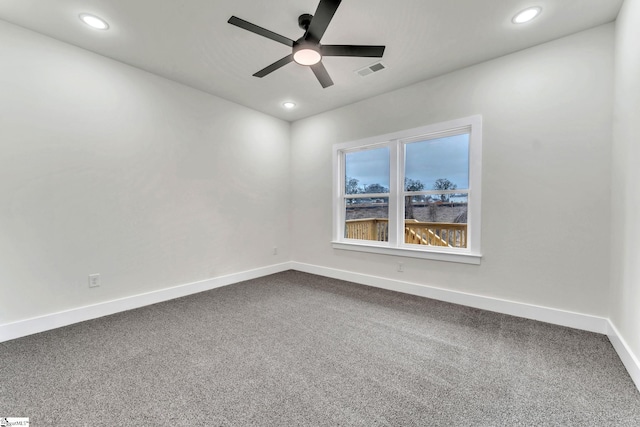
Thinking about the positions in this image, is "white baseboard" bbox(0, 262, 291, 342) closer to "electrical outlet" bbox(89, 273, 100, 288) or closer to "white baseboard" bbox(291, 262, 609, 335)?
"electrical outlet" bbox(89, 273, 100, 288)

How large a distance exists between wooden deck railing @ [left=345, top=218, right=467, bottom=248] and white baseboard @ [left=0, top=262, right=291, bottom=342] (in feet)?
6.24

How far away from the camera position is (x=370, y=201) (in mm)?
4117

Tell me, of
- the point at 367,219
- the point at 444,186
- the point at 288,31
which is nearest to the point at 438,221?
the point at 444,186

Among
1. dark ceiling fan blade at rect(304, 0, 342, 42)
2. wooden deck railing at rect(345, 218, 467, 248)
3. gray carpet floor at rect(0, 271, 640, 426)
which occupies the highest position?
dark ceiling fan blade at rect(304, 0, 342, 42)

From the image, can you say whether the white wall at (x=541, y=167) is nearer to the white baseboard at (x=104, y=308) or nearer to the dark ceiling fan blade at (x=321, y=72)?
the dark ceiling fan blade at (x=321, y=72)

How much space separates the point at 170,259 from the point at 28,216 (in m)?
1.34

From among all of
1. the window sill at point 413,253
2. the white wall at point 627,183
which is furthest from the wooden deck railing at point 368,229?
the white wall at point 627,183

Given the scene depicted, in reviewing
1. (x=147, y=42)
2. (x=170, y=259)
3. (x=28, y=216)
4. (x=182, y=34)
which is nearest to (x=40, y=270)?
(x=28, y=216)

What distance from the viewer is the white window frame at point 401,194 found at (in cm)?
300

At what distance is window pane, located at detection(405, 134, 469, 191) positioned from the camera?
10.6ft

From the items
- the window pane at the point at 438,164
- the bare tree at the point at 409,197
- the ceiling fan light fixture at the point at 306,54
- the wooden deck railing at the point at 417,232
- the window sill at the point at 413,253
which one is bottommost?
the window sill at the point at 413,253

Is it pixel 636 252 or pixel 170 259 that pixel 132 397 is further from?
pixel 636 252

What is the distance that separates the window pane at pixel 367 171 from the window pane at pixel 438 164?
358 mm

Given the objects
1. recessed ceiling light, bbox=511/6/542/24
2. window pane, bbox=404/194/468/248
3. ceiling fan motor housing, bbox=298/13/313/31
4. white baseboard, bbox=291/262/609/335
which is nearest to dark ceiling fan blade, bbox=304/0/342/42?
ceiling fan motor housing, bbox=298/13/313/31
